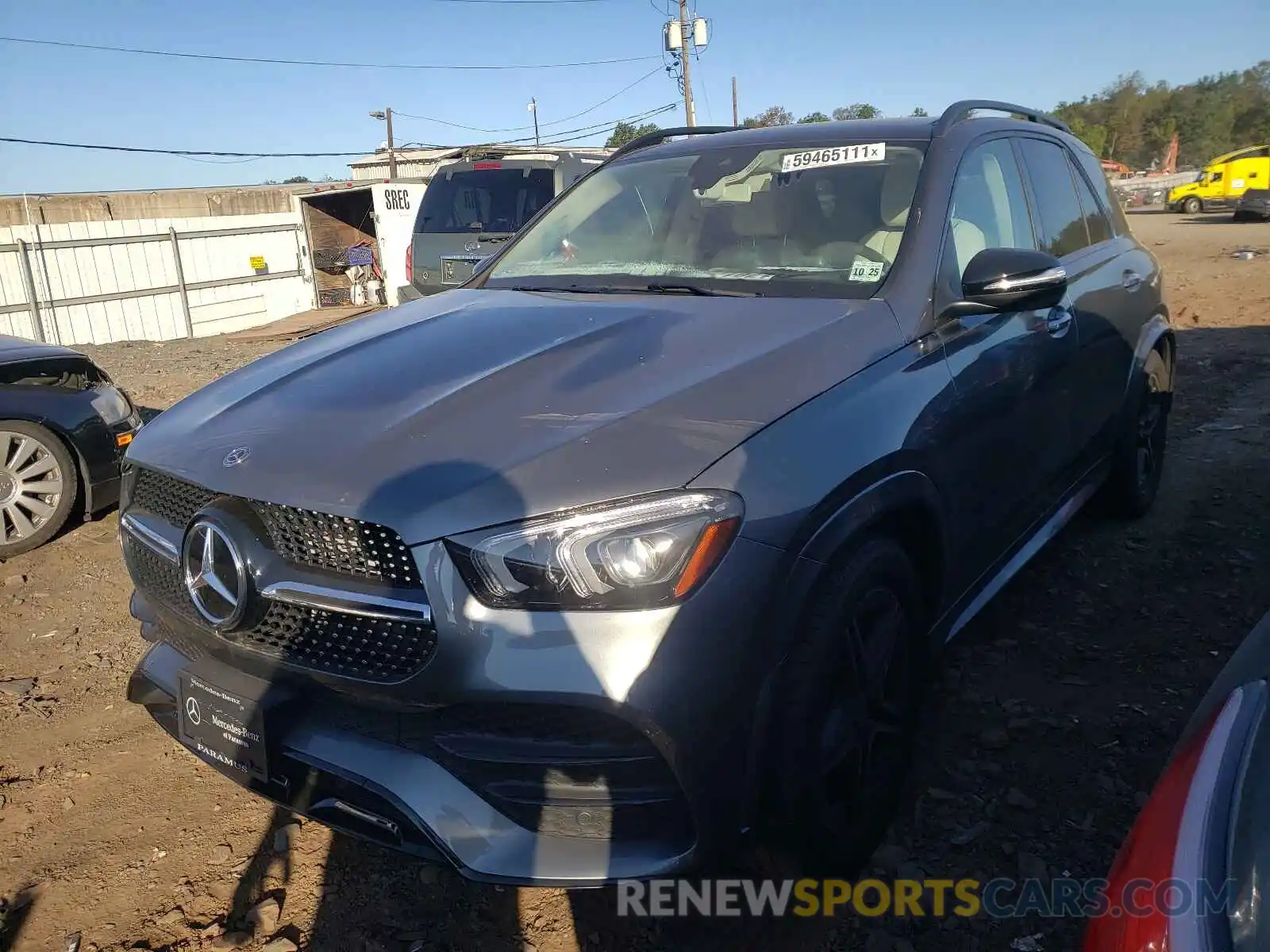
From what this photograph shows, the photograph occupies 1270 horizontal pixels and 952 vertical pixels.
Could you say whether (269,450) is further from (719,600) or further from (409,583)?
(719,600)

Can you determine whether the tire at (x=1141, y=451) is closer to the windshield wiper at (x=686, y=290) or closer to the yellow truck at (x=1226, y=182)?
the windshield wiper at (x=686, y=290)

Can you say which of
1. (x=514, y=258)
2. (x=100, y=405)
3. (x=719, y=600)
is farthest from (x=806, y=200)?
(x=100, y=405)

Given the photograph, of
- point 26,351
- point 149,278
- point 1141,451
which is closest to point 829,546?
point 1141,451

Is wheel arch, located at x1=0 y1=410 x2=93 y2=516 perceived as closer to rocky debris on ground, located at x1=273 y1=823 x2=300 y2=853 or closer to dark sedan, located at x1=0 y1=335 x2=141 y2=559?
dark sedan, located at x1=0 y1=335 x2=141 y2=559

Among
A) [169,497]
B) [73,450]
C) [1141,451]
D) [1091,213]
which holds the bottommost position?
[1141,451]

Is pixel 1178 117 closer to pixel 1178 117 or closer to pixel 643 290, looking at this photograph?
pixel 1178 117

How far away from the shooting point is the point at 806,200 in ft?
9.70

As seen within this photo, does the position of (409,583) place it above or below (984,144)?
below

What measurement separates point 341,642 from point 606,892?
3.31 feet

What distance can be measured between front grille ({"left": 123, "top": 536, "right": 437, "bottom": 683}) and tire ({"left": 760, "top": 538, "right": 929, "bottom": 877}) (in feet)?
2.47

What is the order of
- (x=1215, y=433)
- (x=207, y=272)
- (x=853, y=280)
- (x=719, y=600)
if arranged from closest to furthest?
(x=719, y=600) → (x=853, y=280) → (x=1215, y=433) → (x=207, y=272)

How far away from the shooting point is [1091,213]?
13.2 feet

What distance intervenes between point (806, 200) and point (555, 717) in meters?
1.94

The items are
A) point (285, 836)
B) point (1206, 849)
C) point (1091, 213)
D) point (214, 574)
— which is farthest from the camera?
point (1091, 213)
